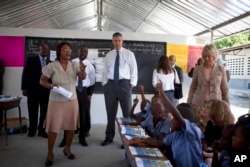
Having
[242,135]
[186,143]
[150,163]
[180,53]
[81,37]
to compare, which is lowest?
[150,163]

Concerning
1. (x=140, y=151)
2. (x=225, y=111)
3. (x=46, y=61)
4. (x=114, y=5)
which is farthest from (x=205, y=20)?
(x=140, y=151)

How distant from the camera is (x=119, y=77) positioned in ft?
14.0

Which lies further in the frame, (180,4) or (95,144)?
(180,4)

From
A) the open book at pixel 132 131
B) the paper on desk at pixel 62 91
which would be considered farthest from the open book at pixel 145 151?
the paper on desk at pixel 62 91

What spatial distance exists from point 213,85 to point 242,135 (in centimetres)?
156

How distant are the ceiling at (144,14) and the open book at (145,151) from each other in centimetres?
326

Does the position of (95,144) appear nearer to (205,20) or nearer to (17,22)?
(205,20)

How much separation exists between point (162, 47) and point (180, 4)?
97cm

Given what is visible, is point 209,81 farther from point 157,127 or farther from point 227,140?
point 227,140

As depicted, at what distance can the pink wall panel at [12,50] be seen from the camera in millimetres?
5887

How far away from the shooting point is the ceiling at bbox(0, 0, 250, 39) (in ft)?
18.2

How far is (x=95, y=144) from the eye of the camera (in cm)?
454

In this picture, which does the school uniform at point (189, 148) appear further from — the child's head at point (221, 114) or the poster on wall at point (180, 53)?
the poster on wall at point (180, 53)

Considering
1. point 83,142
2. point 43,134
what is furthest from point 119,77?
point 43,134
